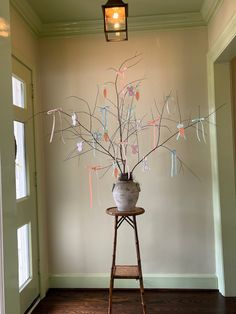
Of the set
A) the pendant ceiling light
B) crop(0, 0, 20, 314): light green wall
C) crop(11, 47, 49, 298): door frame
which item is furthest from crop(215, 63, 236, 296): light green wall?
crop(0, 0, 20, 314): light green wall

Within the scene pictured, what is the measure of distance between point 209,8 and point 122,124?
4.14 feet

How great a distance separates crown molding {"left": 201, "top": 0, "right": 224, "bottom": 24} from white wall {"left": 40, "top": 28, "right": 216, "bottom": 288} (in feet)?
0.45

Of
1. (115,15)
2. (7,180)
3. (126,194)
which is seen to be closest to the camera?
(7,180)

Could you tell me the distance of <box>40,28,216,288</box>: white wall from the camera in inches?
109

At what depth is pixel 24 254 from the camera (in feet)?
8.19

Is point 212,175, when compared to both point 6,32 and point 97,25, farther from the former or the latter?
point 6,32

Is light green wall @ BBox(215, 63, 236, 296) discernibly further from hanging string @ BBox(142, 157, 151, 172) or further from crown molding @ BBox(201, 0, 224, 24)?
hanging string @ BBox(142, 157, 151, 172)


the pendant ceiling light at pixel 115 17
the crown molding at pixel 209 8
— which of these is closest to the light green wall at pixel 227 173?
the crown molding at pixel 209 8

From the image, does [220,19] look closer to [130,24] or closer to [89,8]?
[130,24]

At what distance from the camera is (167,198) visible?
9.12ft

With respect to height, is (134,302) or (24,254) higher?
(24,254)

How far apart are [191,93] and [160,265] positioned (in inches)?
66.5

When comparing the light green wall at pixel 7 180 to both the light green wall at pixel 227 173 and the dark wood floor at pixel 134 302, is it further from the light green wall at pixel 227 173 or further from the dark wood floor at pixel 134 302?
the light green wall at pixel 227 173

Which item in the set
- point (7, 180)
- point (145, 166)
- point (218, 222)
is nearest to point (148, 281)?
point (218, 222)
